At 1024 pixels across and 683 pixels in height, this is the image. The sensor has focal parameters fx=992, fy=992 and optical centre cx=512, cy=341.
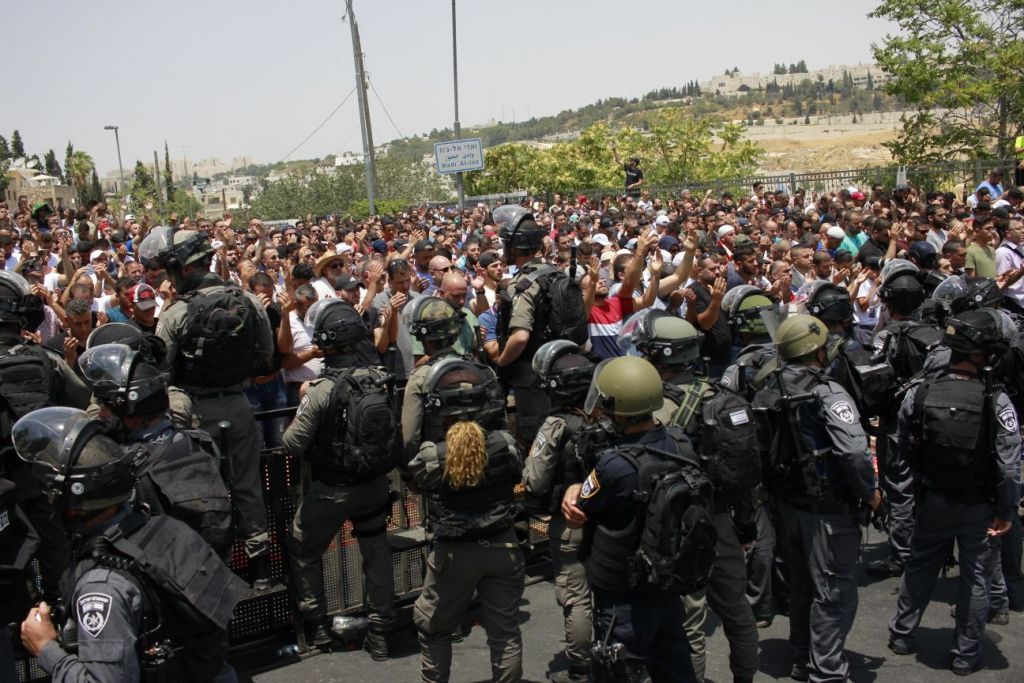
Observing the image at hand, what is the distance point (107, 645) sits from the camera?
11.2ft

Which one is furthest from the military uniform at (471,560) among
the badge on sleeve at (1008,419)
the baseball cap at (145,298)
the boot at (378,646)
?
the baseball cap at (145,298)

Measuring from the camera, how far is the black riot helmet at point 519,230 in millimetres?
7295

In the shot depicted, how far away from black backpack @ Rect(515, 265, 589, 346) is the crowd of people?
0.8 inches

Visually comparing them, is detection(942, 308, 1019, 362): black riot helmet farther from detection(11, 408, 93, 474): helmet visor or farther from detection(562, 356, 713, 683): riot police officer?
detection(11, 408, 93, 474): helmet visor

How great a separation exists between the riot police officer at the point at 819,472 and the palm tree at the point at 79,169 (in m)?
74.5

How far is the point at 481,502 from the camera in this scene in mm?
5262

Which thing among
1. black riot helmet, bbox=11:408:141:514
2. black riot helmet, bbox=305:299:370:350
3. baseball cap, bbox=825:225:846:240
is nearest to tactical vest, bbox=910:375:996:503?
black riot helmet, bbox=305:299:370:350

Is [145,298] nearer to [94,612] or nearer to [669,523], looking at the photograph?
[94,612]

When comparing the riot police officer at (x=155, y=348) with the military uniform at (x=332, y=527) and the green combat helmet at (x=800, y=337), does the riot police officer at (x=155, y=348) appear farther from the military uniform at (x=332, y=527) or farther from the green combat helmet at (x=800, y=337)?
the green combat helmet at (x=800, y=337)

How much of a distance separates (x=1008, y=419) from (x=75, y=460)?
195 inches

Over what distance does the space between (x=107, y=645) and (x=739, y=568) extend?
3255 millimetres

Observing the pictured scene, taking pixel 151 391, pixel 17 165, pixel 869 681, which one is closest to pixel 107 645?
pixel 151 391

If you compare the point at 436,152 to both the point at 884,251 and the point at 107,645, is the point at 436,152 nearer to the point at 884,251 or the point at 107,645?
the point at 884,251

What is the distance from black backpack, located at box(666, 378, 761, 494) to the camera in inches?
203
